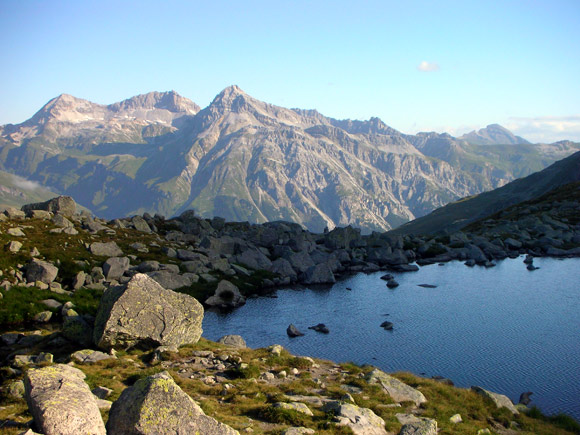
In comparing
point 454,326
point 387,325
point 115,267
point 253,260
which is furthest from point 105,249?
point 454,326

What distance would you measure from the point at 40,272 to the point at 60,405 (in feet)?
183

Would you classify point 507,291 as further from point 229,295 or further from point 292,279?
point 229,295

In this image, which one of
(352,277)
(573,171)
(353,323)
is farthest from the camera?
(573,171)

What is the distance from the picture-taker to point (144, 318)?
40438 millimetres

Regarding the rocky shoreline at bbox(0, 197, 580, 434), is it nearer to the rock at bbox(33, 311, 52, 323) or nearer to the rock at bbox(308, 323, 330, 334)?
the rock at bbox(33, 311, 52, 323)

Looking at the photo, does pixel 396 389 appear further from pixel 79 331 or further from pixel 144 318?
pixel 79 331

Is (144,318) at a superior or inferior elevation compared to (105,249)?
inferior

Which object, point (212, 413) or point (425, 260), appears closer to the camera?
point (212, 413)

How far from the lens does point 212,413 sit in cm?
2512

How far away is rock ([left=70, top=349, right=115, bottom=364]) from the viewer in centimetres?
3588

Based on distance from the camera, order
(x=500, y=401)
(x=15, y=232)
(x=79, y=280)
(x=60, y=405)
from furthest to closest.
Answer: (x=15, y=232)
(x=79, y=280)
(x=500, y=401)
(x=60, y=405)

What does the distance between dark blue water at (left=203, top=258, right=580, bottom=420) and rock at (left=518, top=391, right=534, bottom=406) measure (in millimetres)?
597

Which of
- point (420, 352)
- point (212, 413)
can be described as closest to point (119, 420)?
point (212, 413)

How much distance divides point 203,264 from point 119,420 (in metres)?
74.3
